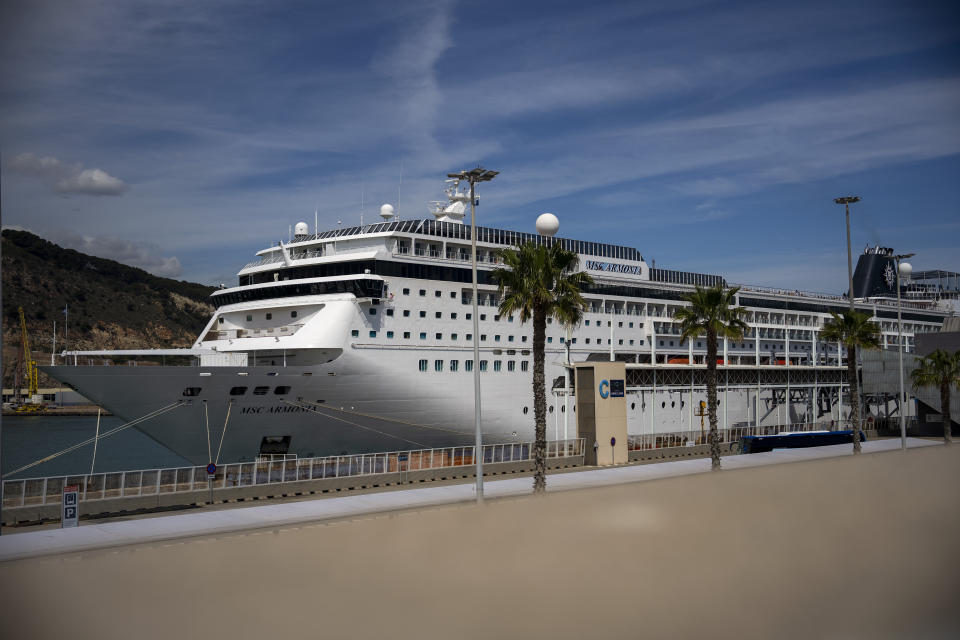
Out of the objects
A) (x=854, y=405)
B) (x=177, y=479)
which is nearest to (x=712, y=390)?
(x=854, y=405)

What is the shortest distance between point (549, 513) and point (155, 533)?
7.81 meters

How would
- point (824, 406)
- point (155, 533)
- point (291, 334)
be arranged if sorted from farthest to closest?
point (824, 406) → point (291, 334) → point (155, 533)

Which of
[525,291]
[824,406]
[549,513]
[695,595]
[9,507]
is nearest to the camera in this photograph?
[695,595]

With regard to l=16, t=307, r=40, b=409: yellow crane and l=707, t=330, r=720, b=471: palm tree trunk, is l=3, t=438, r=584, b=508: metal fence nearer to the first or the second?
l=707, t=330, r=720, b=471: palm tree trunk

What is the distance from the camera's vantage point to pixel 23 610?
30.2 feet

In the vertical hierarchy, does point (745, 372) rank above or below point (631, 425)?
above

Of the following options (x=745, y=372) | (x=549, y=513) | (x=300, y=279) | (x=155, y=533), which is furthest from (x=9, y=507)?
(x=745, y=372)

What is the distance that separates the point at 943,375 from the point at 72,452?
61774 millimetres

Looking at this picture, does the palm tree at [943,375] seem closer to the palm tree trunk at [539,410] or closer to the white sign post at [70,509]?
the palm tree trunk at [539,410]

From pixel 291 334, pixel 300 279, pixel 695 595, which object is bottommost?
pixel 695 595

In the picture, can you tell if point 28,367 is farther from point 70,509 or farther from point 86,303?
point 70,509

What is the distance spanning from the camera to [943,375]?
39.6m

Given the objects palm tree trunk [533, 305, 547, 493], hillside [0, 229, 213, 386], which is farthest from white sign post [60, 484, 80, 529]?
hillside [0, 229, 213, 386]

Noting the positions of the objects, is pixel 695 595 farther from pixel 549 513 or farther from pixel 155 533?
pixel 155 533
